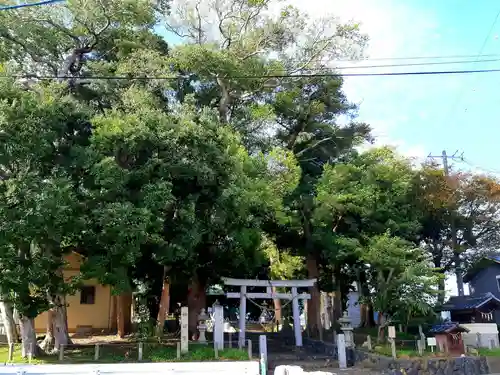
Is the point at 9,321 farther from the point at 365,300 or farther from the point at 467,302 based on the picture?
the point at 467,302

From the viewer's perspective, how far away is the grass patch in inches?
709

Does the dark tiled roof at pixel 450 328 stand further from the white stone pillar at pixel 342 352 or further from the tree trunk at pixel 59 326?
the tree trunk at pixel 59 326

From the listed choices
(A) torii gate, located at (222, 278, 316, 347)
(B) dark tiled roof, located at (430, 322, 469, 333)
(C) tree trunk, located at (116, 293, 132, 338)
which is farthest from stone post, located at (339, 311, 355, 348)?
(C) tree trunk, located at (116, 293, 132, 338)

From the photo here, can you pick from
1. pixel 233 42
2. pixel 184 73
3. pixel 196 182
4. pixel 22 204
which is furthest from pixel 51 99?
pixel 233 42

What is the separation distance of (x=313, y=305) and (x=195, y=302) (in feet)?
25.8

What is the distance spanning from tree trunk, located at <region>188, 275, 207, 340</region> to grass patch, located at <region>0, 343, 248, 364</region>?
158 inches

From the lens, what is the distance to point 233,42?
2738 cm

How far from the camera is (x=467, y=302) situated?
96.8ft

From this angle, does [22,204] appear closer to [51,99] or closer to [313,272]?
[51,99]

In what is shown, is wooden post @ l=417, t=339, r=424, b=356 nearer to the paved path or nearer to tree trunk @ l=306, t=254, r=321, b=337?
the paved path

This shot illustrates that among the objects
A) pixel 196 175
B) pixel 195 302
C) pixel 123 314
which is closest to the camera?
pixel 196 175

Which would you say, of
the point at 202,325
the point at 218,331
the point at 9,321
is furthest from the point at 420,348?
the point at 9,321

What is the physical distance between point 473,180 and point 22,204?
26.9 metres

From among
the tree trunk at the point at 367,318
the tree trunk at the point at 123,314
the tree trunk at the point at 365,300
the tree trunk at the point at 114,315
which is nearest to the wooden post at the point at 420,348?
the tree trunk at the point at 365,300
